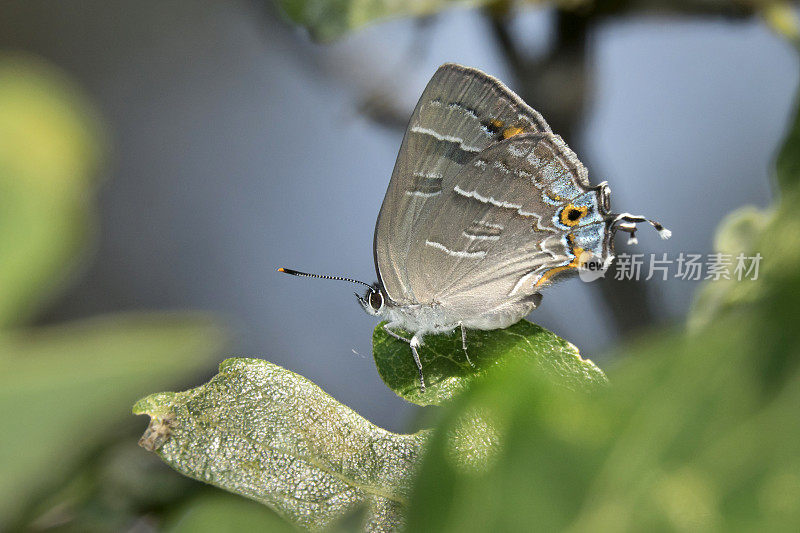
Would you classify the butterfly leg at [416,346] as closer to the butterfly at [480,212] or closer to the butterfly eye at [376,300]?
the butterfly at [480,212]

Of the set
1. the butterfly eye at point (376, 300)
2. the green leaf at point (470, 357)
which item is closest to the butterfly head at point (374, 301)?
the butterfly eye at point (376, 300)

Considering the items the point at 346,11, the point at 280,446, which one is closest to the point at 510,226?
the point at 280,446

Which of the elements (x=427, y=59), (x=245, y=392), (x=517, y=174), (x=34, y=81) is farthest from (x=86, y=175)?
(x=427, y=59)

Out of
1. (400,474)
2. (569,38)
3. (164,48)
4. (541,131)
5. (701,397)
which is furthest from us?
(164,48)

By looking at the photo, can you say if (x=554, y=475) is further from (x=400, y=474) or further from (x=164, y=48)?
(x=164, y=48)

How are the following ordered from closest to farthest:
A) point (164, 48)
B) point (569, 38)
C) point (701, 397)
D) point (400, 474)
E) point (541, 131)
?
point (701, 397), point (400, 474), point (541, 131), point (569, 38), point (164, 48)

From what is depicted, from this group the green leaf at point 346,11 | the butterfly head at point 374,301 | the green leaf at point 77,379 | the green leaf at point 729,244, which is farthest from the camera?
the green leaf at point 346,11

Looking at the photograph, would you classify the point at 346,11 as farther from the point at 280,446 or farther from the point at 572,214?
the point at 280,446
